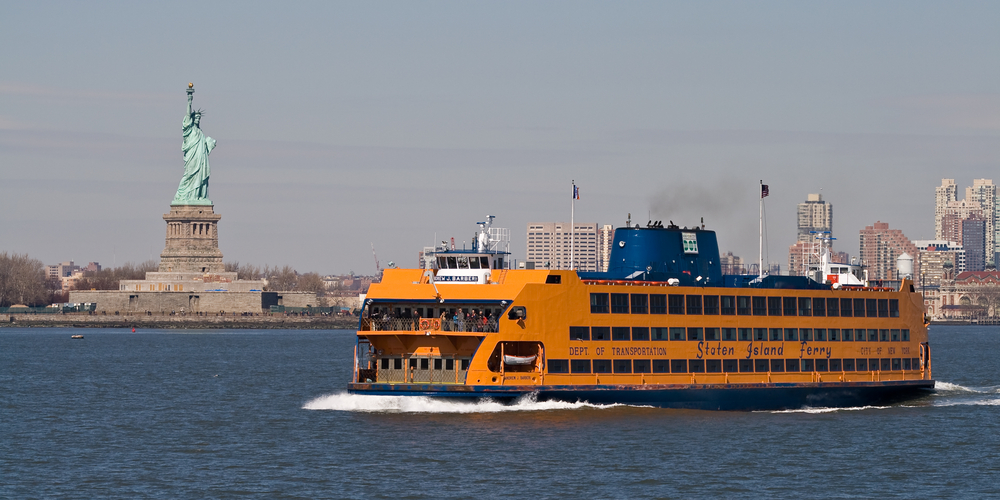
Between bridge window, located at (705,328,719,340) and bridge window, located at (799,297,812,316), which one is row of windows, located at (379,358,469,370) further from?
bridge window, located at (799,297,812,316)

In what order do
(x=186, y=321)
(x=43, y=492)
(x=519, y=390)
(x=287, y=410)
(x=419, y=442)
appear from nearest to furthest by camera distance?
(x=43, y=492), (x=419, y=442), (x=519, y=390), (x=287, y=410), (x=186, y=321)

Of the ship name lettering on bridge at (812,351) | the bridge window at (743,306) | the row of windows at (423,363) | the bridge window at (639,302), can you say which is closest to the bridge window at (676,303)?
the bridge window at (639,302)

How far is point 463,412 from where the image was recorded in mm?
50344

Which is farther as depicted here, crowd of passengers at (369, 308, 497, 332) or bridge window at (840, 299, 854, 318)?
bridge window at (840, 299, 854, 318)

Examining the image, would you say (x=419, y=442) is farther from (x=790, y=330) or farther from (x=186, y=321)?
(x=186, y=321)

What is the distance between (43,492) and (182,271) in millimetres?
153698

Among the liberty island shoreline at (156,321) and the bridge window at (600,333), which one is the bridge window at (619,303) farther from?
the liberty island shoreline at (156,321)

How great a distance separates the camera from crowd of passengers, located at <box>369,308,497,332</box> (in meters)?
50.3

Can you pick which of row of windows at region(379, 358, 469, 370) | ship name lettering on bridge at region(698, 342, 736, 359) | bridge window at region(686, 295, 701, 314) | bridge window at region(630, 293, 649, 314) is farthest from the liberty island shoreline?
bridge window at region(630, 293, 649, 314)

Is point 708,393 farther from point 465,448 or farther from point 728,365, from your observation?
point 465,448

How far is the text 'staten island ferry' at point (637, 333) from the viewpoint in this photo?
50.6 meters

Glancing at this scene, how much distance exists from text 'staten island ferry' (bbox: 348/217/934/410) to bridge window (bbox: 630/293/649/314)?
0.04 m

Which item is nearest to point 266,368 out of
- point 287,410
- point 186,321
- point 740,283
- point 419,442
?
point 287,410

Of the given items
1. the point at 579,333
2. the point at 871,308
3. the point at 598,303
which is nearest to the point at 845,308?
the point at 871,308
